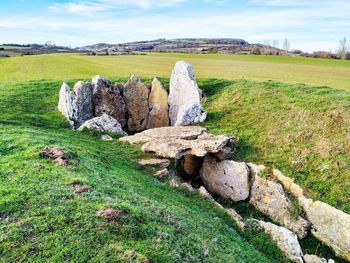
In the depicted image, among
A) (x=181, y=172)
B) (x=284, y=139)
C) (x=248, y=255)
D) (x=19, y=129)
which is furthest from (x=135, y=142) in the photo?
(x=248, y=255)

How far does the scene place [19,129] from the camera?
18.0 metres

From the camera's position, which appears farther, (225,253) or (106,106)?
(106,106)

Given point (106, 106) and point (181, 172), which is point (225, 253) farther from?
point (106, 106)

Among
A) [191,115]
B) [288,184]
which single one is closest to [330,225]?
[288,184]

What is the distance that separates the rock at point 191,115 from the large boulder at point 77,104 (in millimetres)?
6050

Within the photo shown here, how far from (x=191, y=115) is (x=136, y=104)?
469 cm

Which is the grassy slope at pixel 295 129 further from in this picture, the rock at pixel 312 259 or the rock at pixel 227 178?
the rock at pixel 312 259

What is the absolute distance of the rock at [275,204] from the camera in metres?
15.3

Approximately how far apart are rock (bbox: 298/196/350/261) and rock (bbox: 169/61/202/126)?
11.9m

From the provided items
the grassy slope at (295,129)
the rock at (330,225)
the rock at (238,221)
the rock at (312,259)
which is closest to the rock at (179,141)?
the grassy slope at (295,129)

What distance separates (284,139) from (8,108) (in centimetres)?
1639

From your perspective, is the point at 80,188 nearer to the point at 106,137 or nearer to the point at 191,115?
the point at 106,137

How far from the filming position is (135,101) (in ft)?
86.4

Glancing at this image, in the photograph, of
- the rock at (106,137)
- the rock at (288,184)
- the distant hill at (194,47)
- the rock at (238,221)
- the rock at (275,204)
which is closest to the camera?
the rock at (238,221)
